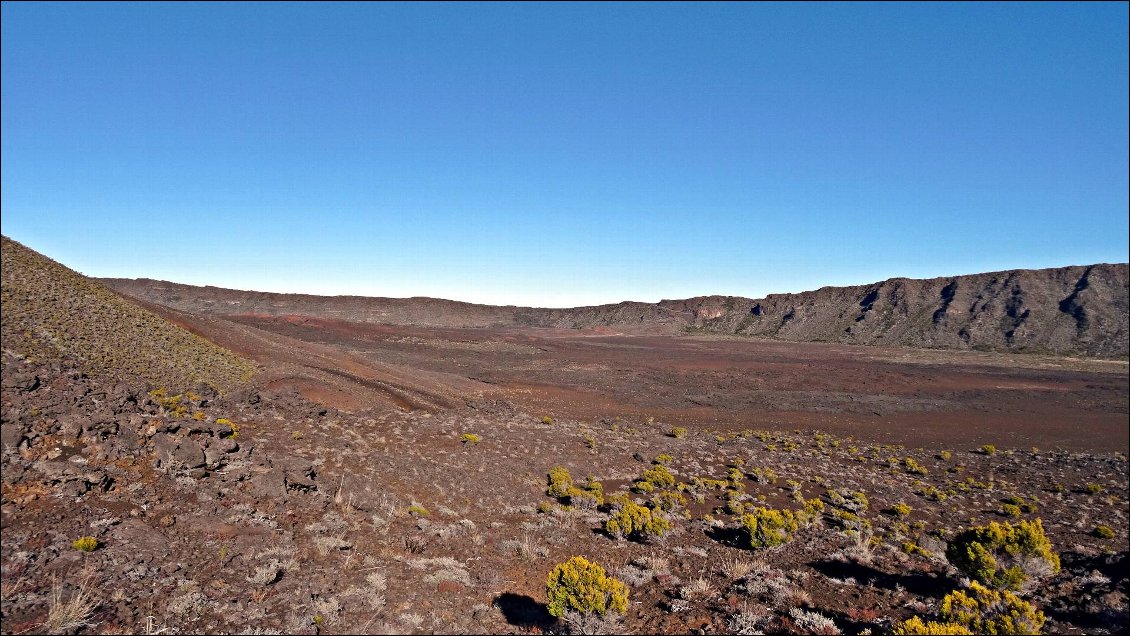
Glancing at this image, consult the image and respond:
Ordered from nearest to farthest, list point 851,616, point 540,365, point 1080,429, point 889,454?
point 851,616 → point 889,454 → point 1080,429 → point 540,365

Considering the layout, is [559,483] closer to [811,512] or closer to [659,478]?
[659,478]

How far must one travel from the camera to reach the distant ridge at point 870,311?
3841 inches

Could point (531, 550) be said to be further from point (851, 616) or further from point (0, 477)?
point (0, 477)

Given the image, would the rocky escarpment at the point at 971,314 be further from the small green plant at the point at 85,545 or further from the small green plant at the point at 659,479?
the small green plant at the point at 85,545

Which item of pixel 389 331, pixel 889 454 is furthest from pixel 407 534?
pixel 389 331

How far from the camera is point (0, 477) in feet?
27.6

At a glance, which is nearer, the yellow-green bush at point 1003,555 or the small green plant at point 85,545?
the small green plant at point 85,545

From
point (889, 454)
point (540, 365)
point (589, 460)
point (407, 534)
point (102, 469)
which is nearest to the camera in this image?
point (102, 469)

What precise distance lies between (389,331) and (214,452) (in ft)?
224

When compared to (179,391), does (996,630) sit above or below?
below

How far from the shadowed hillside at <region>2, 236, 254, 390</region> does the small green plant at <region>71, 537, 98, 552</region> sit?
25.9ft

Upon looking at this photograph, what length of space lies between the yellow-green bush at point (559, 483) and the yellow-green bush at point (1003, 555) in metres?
9.41

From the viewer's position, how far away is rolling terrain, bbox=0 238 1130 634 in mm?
7367

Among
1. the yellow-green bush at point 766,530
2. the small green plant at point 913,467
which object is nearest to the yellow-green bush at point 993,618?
the yellow-green bush at point 766,530
